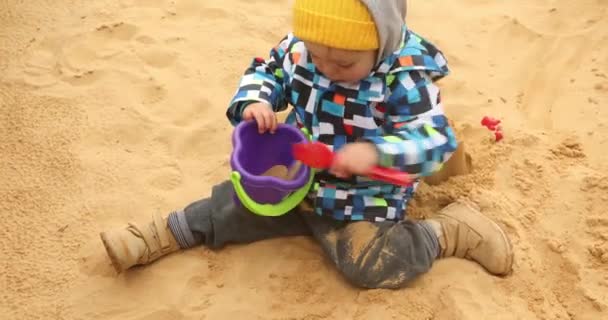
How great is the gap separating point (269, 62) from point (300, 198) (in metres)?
0.38

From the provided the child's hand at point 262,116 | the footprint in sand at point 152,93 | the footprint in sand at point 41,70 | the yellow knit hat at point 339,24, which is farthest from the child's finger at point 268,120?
the footprint in sand at point 41,70

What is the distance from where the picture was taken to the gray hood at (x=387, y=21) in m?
1.30

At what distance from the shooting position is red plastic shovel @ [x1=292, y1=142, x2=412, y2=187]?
134cm

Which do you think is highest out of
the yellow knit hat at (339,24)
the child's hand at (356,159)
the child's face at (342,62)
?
the yellow knit hat at (339,24)

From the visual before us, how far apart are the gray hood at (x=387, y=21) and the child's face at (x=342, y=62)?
3 centimetres

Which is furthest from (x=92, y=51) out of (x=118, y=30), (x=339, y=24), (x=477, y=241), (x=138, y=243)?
(x=477, y=241)

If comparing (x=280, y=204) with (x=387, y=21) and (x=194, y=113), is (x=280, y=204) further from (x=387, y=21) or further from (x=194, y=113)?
(x=194, y=113)

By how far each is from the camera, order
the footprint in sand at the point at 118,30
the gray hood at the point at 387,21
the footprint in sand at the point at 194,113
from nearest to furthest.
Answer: the gray hood at the point at 387,21
the footprint in sand at the point at 194,113
the footprint in sand at the point at 118,30

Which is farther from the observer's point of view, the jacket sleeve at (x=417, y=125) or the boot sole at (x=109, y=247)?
the boot sole at (x=109, y=247)

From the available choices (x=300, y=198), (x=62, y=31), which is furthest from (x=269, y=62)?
(x=62, y=31)

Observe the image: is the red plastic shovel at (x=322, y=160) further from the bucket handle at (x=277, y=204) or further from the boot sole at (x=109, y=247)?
the boot sole at (x=109, y=247)

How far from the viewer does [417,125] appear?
145 centimetres

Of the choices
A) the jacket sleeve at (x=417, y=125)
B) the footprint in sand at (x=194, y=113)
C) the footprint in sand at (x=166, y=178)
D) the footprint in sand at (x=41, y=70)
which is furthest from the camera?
the footprint in sand at (x=41, y=70)

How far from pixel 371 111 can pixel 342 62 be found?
0.16 meters
